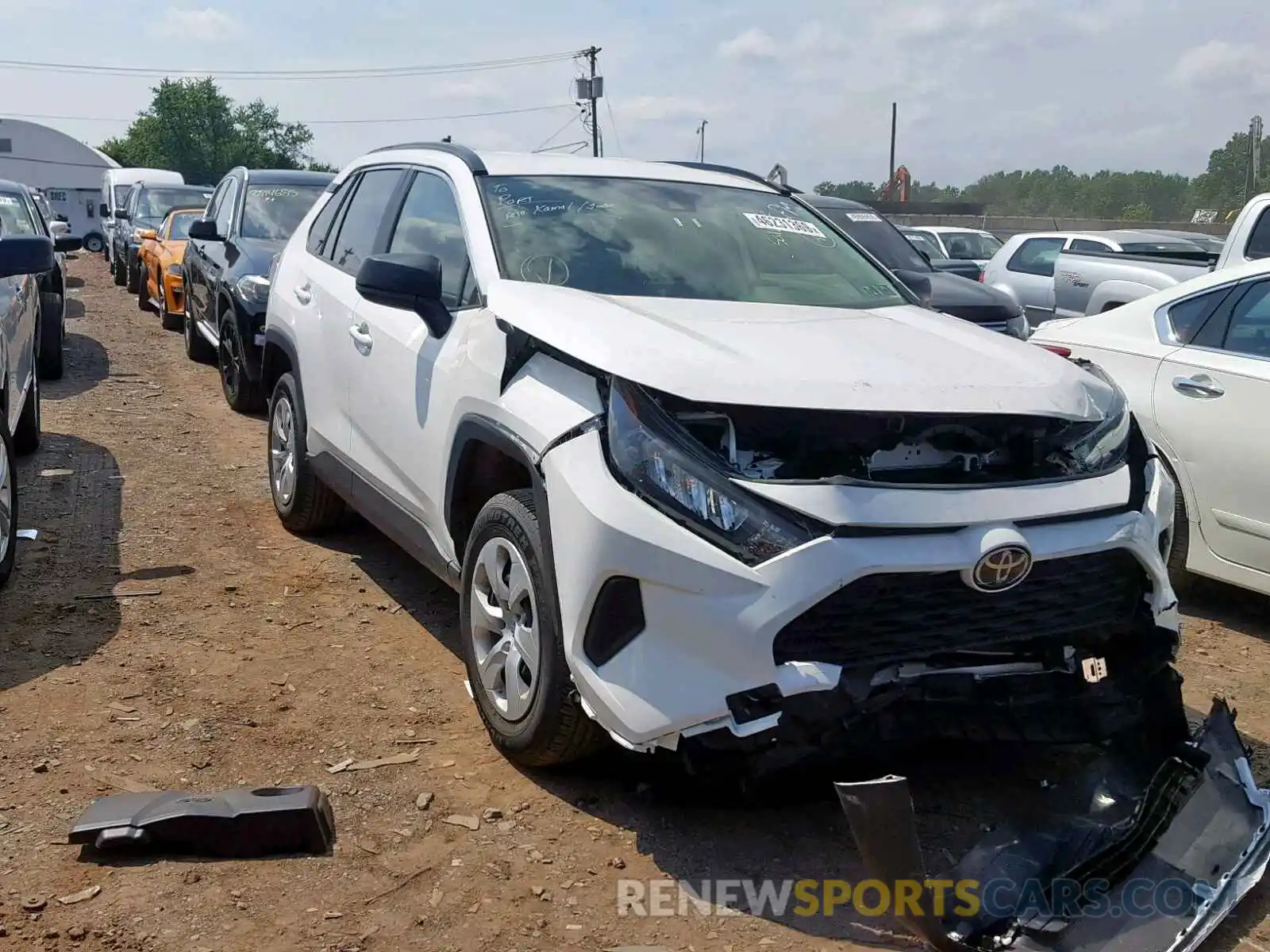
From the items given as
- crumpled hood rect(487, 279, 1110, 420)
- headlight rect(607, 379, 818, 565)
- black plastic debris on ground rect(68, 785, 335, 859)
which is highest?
crumpled hood rect(487, 279, 1110, 420)

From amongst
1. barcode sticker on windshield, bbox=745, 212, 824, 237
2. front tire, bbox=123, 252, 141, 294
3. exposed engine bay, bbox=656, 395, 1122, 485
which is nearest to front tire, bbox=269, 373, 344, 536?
barcode sticker on windshield, bbox=745, 212, 824, 237

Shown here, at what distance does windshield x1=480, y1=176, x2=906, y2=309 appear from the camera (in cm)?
419

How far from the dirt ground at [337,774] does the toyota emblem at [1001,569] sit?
0.78 metres

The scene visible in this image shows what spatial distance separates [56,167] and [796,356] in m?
53.5

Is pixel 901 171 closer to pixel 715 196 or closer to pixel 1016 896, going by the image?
pixel 715 196

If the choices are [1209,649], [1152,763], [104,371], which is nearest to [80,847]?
[1152,763]

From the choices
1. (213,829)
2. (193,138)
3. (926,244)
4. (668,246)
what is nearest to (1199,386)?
(668,246)

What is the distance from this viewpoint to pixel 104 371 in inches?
447

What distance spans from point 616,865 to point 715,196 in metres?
2.70

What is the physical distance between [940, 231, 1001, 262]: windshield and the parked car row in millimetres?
13301

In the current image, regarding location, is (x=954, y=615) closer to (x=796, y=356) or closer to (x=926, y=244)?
(x=796, y=356)

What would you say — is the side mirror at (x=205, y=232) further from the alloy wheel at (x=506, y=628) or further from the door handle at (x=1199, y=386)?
the door handle at (x=1199, y=386)

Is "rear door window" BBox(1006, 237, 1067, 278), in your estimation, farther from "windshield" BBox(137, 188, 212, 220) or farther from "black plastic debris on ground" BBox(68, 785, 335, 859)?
"windshield" BBox(137, 188, 212, 220)

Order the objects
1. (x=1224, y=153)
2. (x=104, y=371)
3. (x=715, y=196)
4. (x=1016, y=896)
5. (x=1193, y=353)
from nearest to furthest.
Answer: (x=1016, y=896), (x=715, y=196), (x=1193, y=353), (x=104, y=371), (x=1224, y=153)
